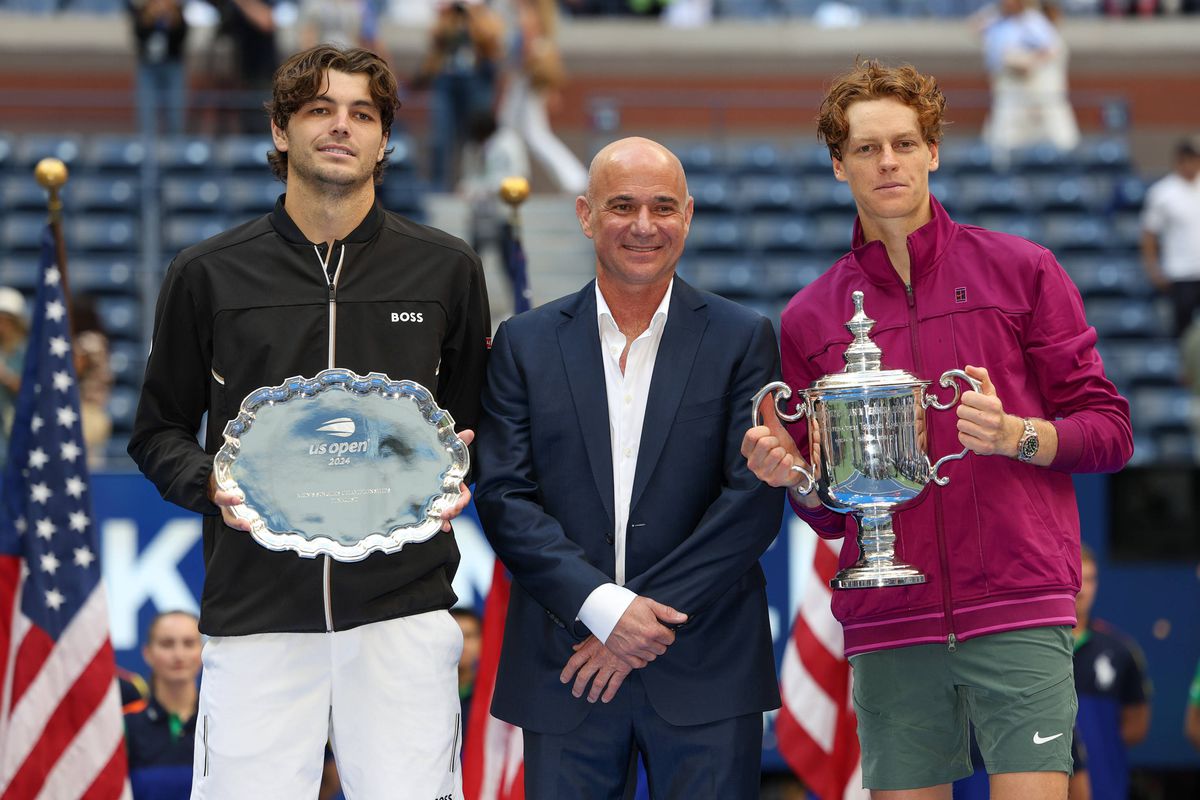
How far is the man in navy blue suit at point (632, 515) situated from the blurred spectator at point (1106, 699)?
10.9ft

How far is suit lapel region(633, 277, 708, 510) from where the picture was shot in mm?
3963

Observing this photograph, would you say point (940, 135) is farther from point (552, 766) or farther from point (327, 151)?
point (552, 766)

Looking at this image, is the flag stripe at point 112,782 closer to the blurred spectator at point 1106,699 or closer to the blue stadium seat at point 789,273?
the blurred spectator at point 1106,699

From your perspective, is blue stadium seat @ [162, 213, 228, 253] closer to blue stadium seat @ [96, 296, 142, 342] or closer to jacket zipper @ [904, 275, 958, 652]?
blue stadium seat @ [96, 296, 142, 342]

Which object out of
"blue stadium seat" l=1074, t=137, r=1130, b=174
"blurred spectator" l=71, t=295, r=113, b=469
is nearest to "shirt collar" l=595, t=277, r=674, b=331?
"blurred spectator" l=71, t=295, r=113, b=469

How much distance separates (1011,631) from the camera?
3.73 metres

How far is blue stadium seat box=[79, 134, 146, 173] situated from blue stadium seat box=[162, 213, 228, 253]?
2.45 ft

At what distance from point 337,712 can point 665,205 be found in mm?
1408

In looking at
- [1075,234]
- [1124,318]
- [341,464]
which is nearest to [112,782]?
[341,464]

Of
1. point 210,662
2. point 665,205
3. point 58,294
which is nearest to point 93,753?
point 58,294

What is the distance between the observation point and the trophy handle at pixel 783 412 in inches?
149

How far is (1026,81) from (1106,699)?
7241 millimetres

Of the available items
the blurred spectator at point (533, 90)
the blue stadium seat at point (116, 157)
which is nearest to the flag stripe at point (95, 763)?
the blue stadium seat at point (116, 157)

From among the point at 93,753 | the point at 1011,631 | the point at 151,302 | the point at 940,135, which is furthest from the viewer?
the point at 151,302
